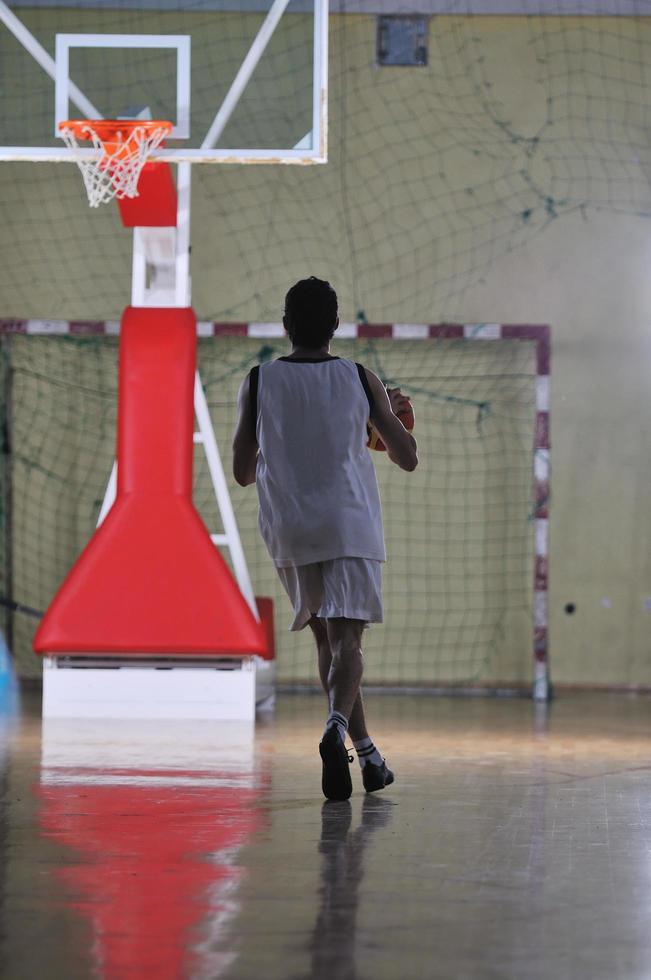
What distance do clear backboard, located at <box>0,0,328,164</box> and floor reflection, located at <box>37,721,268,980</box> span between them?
8.47 ft

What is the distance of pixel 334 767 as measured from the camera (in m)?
3.71

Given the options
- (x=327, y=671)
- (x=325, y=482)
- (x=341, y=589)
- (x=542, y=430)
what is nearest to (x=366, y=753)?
(x=327, y=671)

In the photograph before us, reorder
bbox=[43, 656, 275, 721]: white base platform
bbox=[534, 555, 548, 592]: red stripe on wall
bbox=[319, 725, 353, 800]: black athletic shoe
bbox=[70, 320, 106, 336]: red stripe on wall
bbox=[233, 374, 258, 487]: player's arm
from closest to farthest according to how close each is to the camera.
Result: 1. bbox=[319, 725, 353, 800]: black athletic shoe
2. bbox=[233, 374, 258, 487]: player's arm
3. bbox=[43, 656, 275, 721]: white base platform
4. bbox=[534, 555, 548, 592]: red stripe on wall
5. bbox=[70, 320, 106, 336]: red stripe on wall

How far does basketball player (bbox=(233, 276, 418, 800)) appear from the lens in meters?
3.84

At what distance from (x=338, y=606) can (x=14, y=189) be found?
607 centimetres

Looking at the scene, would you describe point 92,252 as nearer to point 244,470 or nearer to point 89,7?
point 89,7

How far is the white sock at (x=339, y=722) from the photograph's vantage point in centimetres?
369

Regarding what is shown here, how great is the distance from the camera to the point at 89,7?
6789 mm

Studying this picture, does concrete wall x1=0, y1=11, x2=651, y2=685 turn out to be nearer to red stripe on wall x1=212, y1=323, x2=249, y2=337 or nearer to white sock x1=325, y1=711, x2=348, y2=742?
red stripe on wall x1=212, y1=323, x2=249, y2=337

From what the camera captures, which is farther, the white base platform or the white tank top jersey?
the white base platform

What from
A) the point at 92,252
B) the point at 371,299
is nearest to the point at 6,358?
the point at 92,252

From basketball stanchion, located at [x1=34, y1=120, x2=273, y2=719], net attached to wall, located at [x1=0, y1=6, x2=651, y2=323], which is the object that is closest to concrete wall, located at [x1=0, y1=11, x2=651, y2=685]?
net attached to wall, located at [x1=0, y1=6, x2=651, y2=323]

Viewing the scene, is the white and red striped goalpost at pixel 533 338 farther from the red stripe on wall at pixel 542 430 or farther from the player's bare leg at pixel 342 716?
the player's bare leg at pixel 342 716

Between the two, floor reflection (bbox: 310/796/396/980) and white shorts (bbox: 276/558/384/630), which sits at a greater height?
white shorts (bbox: 276/558/384/630)
